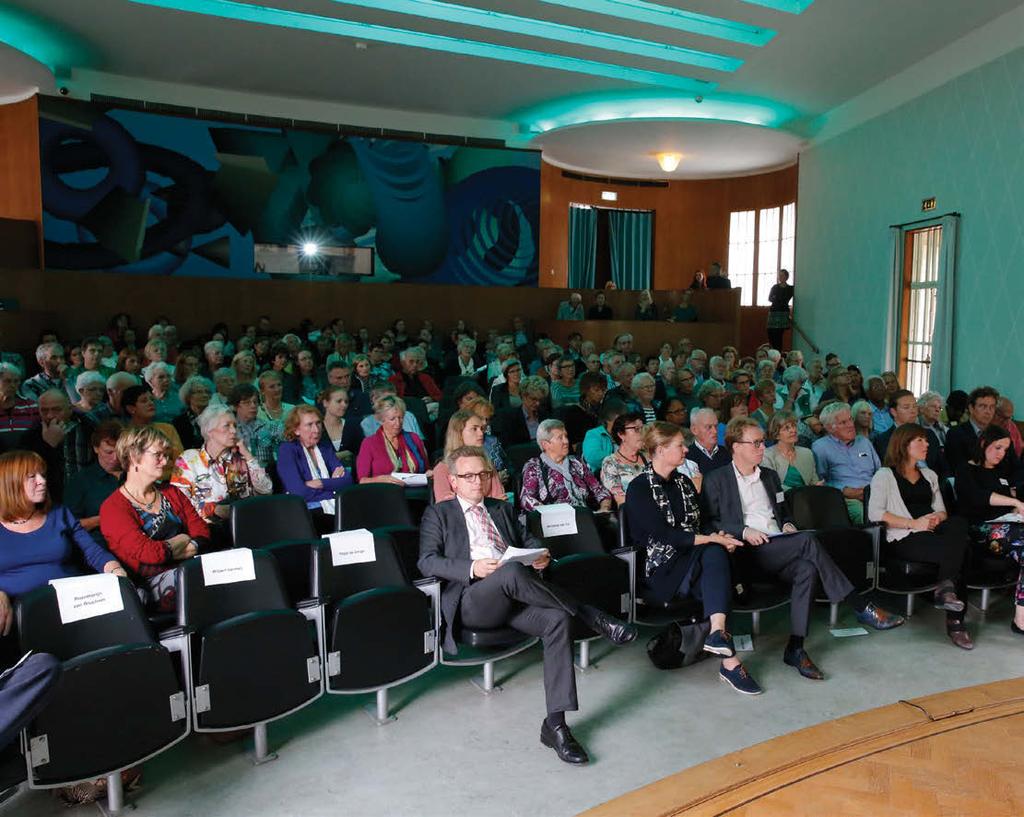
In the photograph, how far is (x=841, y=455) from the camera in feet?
15.7

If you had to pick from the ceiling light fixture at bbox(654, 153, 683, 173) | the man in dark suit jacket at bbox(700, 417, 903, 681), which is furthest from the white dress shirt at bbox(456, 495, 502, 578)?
the ceiling light fixture at bbox(654, 153, 683, 173)

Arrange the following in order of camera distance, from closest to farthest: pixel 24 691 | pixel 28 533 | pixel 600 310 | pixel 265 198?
1. pixel 24 691
2. pixel 28 533
3. pixel 265 198
4. pixel 600 310

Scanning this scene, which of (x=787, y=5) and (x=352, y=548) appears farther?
(x=787, y=5)

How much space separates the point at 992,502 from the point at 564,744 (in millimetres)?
2870

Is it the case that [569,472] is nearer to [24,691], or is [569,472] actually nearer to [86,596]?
[86,596]

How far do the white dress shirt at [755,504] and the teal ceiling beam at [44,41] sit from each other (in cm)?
892

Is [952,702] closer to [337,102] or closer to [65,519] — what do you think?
[65,519]

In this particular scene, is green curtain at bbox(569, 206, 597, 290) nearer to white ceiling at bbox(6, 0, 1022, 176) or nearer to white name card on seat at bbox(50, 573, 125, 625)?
white ceiling at bbox(6, 0, 1022, 176)

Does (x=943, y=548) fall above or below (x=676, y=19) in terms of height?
below

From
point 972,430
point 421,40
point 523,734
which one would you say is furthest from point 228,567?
point 421,40

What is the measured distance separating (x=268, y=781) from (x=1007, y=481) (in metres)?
4.17

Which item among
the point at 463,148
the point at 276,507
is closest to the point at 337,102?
the point at 463,148

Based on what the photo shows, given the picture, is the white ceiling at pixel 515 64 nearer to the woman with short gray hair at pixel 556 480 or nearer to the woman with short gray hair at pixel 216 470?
the woman with short gray hair at pixel 556 480

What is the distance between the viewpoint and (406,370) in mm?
7711
